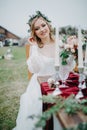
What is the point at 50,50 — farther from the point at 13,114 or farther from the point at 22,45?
the point at 22,45

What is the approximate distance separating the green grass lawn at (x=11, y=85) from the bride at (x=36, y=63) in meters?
0.59

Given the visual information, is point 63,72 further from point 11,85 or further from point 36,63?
point 11,85

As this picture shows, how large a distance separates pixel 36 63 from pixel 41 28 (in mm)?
356

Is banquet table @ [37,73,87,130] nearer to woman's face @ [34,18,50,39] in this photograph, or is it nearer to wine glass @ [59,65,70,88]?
wine glass @ [59,65,70,88]

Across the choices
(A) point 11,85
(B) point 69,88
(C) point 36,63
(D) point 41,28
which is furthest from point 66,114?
(A) point 11,85

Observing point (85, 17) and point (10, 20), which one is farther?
point (10, 20)

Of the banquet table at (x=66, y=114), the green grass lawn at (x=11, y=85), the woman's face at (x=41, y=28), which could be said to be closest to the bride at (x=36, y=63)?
the woman's face at (x=41, y=28)

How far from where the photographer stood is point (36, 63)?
209 cm

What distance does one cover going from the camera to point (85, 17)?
14.9 ft

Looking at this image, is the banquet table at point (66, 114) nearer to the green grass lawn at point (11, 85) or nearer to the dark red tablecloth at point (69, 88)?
the dark red tablecloth at point (69, 88)

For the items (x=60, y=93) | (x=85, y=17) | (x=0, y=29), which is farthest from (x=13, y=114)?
(x=0, y=29)

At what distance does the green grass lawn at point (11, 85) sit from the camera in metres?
2.94

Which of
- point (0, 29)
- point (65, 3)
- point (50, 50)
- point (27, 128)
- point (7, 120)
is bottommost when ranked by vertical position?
point (7, 120)

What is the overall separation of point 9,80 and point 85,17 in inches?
76.3
